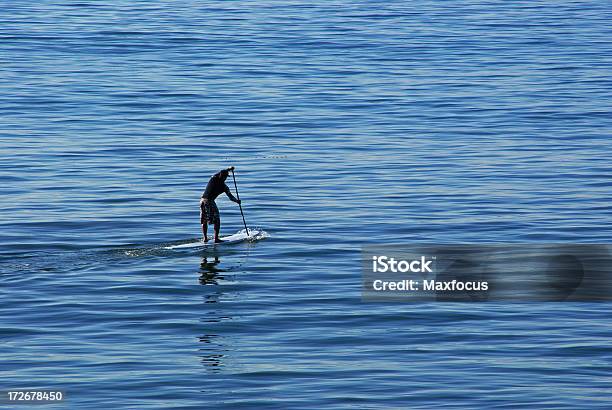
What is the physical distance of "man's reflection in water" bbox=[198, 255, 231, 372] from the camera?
83.4 ft

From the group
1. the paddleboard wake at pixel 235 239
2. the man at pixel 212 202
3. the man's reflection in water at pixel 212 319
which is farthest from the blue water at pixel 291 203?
the man at pixel 212 202

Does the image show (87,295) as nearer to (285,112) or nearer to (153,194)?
(153,194)

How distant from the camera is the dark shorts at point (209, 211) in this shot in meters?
34.5

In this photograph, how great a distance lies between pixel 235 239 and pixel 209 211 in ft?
5.45

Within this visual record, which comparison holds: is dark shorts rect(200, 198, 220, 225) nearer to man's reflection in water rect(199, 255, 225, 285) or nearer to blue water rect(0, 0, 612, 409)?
blue water rect(0, 0, 612, 409)

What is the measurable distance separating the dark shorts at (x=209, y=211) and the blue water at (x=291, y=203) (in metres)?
0.88

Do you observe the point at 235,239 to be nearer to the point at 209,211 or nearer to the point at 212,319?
the point at 209,211

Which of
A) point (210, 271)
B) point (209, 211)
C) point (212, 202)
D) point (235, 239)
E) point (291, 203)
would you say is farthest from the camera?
point (291, 203)

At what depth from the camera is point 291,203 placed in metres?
41.3

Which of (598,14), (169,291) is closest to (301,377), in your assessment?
(169,291)

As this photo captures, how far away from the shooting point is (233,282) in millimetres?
31234

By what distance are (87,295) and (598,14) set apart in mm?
77245

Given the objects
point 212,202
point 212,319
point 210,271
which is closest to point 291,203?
point 212,202

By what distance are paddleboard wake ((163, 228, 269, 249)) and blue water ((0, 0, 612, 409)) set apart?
16.5 inches
